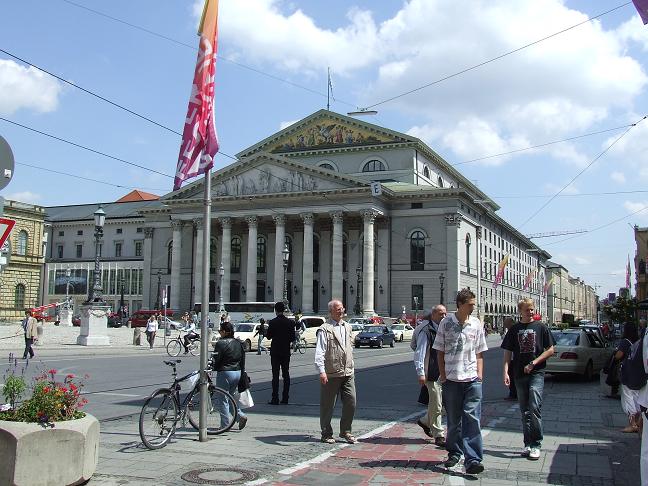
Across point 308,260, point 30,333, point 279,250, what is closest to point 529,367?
point 30,333

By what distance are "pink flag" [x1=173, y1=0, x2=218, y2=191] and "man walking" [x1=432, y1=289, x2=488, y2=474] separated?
13.8 feet

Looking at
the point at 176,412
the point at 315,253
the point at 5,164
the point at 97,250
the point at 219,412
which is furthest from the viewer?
the point at 315,253

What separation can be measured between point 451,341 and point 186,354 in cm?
2802

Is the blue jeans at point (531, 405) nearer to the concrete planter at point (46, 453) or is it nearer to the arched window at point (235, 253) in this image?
the concrete planter at point (46, 453)

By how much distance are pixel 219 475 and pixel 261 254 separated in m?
73.1

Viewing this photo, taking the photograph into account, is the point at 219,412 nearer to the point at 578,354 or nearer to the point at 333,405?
the point at 333,405

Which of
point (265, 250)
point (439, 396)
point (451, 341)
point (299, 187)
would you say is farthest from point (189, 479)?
point (265, 250)

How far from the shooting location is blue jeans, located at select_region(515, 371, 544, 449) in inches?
331

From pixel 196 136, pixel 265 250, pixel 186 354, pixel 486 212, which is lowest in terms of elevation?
pixel 186 354

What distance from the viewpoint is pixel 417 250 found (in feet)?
240

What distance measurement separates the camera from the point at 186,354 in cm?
3431

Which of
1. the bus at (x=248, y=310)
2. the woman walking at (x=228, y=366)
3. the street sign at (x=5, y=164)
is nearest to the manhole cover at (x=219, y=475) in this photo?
the woman walking at (x=228, y=366)

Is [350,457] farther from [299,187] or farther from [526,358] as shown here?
[299,187]

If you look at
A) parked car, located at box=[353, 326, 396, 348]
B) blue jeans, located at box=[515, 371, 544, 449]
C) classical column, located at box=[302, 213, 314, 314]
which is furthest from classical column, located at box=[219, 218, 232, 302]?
blue jeans, located at box=[515, 371, 544, 449]
